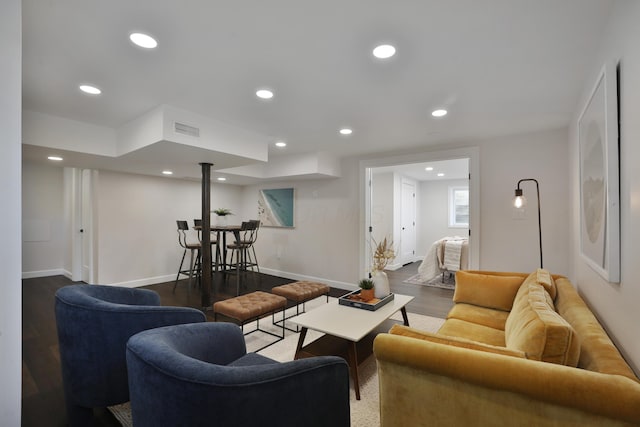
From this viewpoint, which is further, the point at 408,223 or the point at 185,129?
the point at 408,223

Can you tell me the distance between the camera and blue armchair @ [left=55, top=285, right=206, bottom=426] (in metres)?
1.64

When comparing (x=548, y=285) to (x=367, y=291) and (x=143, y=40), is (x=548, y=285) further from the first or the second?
Result: (x=143, y=40)

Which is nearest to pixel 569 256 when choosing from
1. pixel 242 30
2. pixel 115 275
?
pixel 242 30

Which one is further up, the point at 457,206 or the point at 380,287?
the point at 457,206

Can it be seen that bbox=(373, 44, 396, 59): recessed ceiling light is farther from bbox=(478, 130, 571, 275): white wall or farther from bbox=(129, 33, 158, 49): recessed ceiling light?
bbox=(478, 130, 571, 275): white wall

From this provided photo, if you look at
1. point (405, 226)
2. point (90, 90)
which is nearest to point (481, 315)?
point (90, 90)

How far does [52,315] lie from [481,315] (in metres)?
4.86

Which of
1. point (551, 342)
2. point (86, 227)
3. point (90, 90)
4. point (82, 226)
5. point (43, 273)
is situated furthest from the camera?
point (43, 273)

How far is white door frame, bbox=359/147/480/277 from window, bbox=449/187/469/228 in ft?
12.8

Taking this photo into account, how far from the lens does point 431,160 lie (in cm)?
435

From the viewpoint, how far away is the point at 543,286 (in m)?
2.12

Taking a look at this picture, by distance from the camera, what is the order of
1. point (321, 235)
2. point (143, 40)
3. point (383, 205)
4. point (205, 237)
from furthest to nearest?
point (383, 205) < point (321, 235) < point (205, 237) < point (143, 40)

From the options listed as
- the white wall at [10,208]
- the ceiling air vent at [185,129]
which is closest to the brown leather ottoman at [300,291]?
the ceiling air vent at [185,129]

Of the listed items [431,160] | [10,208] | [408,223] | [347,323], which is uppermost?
[431,160]
